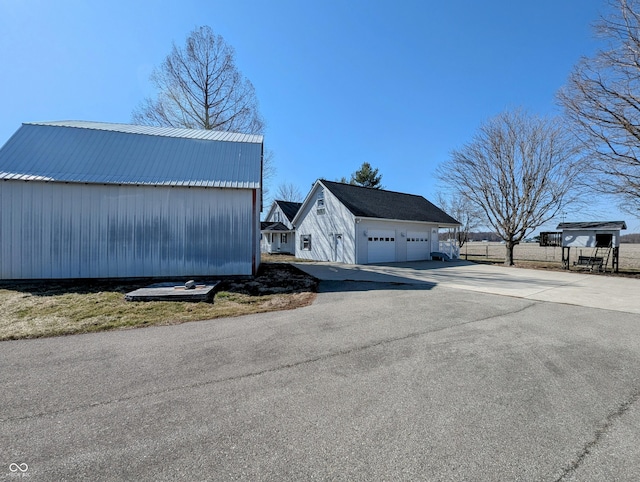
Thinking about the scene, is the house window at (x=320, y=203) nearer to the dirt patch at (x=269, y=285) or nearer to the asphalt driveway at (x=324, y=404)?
the dirt patch at (x=269, y=285)

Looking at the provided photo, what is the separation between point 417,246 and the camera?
890 inches

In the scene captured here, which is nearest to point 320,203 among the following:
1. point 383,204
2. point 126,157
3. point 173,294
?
point 383,204

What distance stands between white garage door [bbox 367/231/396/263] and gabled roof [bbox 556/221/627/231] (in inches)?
419

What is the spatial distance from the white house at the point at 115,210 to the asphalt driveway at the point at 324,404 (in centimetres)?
662

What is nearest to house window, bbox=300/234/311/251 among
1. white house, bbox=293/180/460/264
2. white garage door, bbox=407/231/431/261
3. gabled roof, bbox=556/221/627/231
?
white house, bbox=293/180/460/264

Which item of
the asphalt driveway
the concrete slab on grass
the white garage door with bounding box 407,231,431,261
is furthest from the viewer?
the white garage door with bounding box 407,231,431,261

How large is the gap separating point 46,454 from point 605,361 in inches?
254

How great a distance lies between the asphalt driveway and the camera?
2.11 m

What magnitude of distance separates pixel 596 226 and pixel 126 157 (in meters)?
25.4

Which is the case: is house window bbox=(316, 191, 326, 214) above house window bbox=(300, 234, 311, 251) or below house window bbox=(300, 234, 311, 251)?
above

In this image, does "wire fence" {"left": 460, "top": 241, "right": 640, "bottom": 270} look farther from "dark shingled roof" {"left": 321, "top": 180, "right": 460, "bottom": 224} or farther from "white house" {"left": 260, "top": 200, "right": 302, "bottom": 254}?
"white house" {"left": 260, "top": 200, "right": 302, "bottom": 254}

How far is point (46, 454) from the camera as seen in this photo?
219 centimetres

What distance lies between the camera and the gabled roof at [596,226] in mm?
16234

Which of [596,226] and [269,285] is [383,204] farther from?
[269,285]
